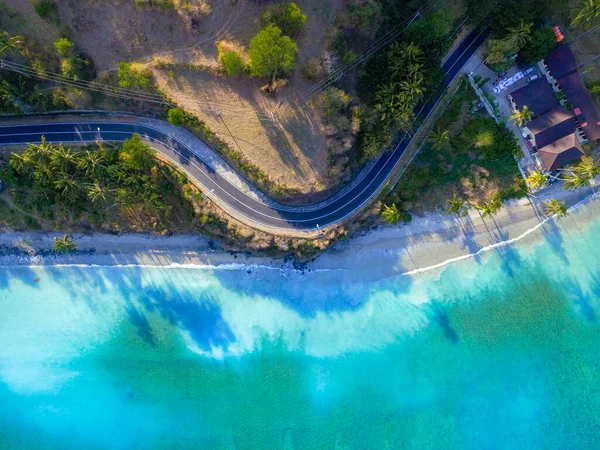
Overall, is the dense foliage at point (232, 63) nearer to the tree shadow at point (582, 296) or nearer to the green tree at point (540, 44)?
the green tree at point (540, 44)

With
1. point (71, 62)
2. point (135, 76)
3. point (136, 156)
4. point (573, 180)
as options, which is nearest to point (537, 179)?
point (573, 180)

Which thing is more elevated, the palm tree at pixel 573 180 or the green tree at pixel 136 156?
the green tree at pixel 136 156

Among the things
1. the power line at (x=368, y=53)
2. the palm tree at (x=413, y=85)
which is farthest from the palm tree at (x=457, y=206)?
the power line at (x=368, y=53)

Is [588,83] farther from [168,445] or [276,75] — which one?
[168,445]

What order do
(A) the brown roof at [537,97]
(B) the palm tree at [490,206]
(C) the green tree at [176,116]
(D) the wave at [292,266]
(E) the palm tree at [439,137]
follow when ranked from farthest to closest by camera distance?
(D) the wave at [292,266] < (B) the palm tree at [490,206] < (A) the brown roof at [537,97] < (E) the palm tree at [439,137] < (C) the green tree at [176,116]

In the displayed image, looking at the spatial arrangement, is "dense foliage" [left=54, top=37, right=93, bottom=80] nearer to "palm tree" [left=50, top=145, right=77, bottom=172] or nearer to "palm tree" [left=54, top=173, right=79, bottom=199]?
"palm tree" [left=50, top=145, right=77, bottom=172]

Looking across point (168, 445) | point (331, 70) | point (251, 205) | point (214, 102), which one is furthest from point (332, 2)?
point (168, 445)

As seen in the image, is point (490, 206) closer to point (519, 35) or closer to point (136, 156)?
point (519, 35)
